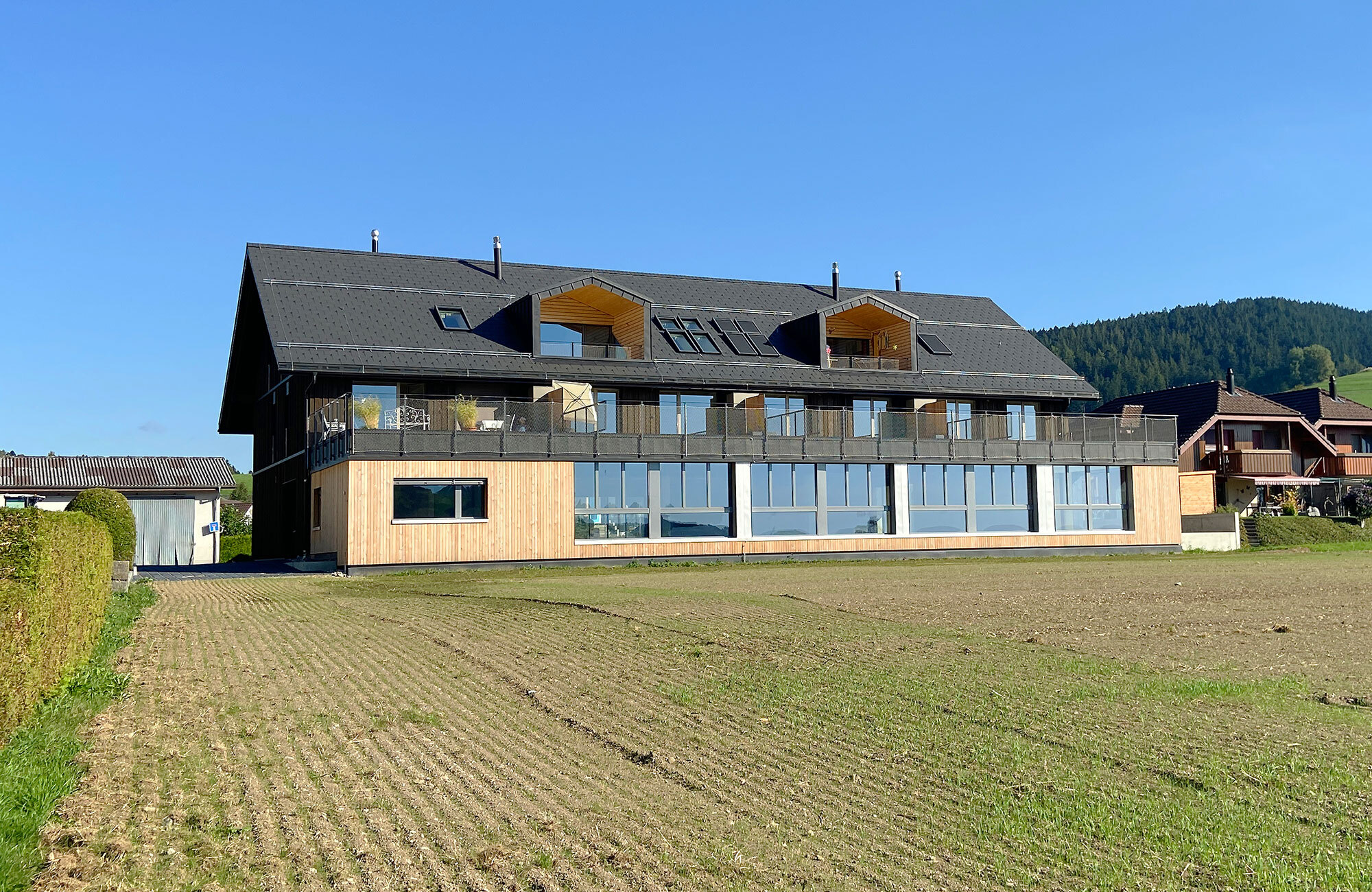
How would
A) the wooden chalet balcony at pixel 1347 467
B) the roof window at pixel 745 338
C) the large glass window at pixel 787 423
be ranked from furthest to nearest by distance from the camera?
the wooden chalet balcony at pixel 1347 467
the roof window at pixel 745 338
the large glass window at pixel 787 423

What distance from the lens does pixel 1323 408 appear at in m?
59.2

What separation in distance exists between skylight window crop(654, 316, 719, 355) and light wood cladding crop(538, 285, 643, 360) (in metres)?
1.49

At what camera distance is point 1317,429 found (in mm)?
58656

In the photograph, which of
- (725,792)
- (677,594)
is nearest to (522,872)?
(725,792)

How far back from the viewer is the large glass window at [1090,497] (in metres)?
34.9

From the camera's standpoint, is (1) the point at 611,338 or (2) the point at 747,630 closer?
(2) the point at 747,630

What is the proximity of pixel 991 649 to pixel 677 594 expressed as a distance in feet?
25.2

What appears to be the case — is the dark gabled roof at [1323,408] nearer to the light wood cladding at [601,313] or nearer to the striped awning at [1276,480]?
the striped awning at [1276,480]

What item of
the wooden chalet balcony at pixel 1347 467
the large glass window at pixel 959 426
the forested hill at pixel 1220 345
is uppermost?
the forested hill at pixel 1220 345

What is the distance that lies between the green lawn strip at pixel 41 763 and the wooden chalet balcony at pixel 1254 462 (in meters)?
52.7

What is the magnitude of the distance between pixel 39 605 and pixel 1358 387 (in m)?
120

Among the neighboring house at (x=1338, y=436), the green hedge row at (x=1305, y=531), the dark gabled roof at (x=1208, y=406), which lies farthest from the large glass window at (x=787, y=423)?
the neighboring house at (x=1338, y=436)

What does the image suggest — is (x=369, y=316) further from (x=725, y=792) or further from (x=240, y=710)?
(x=725, y=792)

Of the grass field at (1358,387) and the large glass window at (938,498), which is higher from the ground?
the grass field at (1358,387)
